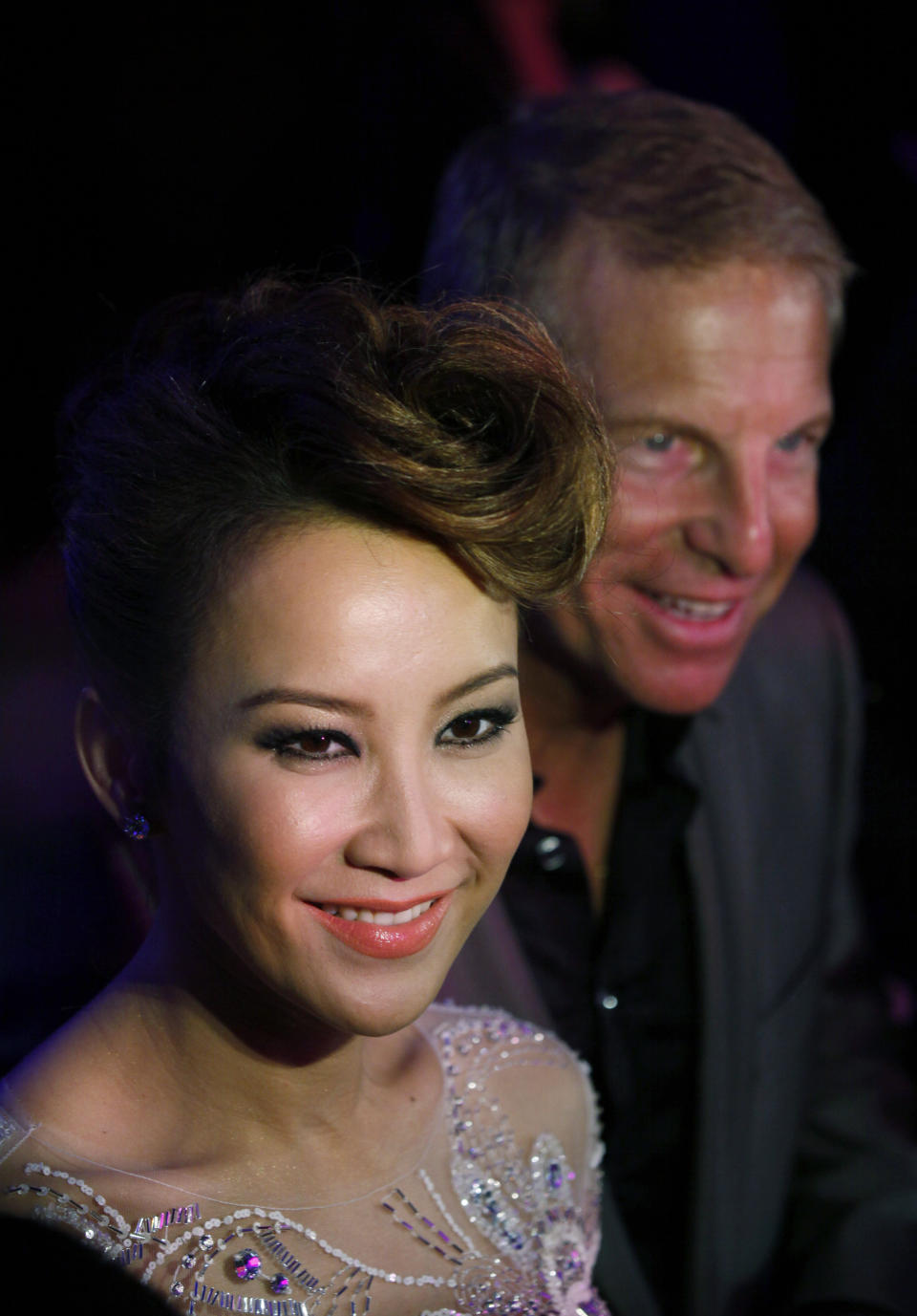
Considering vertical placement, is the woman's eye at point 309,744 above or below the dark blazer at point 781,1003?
above

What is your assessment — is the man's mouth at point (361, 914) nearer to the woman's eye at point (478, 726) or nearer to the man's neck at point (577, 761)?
the woman's eye at point (478, 726)

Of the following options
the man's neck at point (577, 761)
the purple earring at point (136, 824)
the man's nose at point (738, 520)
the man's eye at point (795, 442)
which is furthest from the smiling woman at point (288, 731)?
the man's neck at point (577, 761)

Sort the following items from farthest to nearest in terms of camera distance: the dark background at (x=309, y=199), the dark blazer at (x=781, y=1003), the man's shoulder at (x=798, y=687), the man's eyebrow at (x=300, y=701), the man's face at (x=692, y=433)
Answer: the man's shoulder at (x=798, y=687) → the dark blazer at (x=781, y=1003) → the man's face at (x=692, y=433) → the dark background at (x=309, y=199) → the man's eyebrow at (x=300, y=701)

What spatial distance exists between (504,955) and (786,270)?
3.23 ft

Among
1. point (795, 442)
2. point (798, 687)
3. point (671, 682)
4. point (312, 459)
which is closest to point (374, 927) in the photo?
point (312, 459)

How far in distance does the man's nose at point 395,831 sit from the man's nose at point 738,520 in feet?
2.44

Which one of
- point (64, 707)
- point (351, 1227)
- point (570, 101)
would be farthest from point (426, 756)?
point (570, 101)

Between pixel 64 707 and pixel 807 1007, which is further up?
pixel 64 707

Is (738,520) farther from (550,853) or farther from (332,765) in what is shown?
(332,765)

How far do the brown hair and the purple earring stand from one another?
0.80 metres

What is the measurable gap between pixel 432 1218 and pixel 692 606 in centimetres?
85

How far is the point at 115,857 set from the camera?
1318 millimetres

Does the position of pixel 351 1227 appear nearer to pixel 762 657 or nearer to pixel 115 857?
pixel 115 857

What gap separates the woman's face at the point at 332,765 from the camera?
1.06 meters
